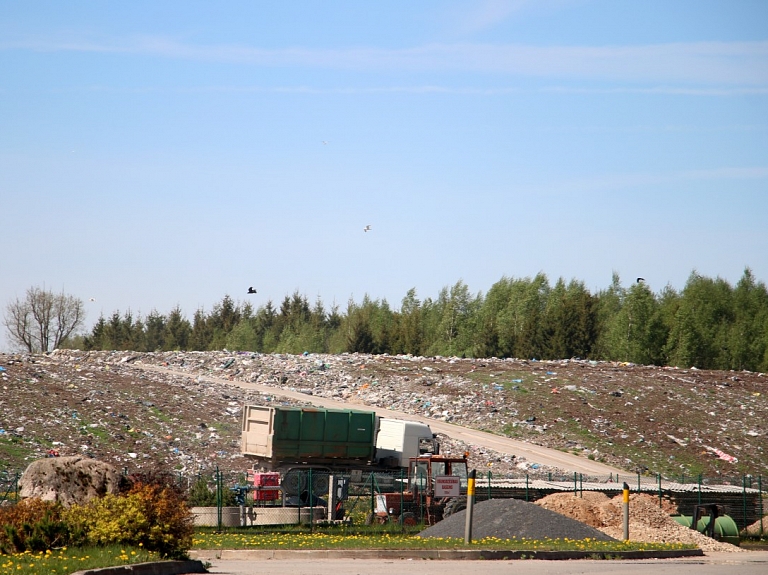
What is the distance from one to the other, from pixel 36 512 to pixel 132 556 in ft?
6.04

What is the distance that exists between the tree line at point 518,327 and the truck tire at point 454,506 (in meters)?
60.4

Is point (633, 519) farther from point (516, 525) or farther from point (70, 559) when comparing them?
point (70, 559)

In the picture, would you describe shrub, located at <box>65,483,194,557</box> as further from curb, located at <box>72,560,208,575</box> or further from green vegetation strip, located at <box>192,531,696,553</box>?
green vegetation strip, located at <box>192,531,696,553</box>

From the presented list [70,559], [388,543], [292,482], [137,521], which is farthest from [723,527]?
[70,559]

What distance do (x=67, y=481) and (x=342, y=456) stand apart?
16.6 meters

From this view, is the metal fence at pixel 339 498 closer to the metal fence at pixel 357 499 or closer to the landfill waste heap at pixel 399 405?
the metal fence at pixel 357 499

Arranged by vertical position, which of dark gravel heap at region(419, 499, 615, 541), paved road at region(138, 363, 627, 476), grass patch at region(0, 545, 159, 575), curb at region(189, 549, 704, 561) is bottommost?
curb at region(189, 549, 704, 561)

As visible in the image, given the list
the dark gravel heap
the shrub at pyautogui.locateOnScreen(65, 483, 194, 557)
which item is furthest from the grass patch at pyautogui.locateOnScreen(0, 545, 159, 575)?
the dark gravel heap

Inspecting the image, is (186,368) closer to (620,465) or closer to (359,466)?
(620,465)

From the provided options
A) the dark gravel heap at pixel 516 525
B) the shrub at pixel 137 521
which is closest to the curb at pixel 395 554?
the dark gravel heap at pixel 516 525

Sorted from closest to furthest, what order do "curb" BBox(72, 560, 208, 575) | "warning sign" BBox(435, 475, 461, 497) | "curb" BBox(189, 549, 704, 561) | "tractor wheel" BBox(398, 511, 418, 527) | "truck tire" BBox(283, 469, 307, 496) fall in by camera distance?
"curb" BBox(72, 560, 208, 575) < "curb" BBox(189, 549, 704, 561) < "warning sign" BBox(435, 475, 461, 497) < "tractor wheel" BBox(398, 511, 418, 527) < "truck tire" BBox(283, 469, 307, 496)

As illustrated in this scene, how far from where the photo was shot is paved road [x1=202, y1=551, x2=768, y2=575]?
1495 centimetres

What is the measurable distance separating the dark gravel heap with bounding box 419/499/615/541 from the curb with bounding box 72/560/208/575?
7.26 metres

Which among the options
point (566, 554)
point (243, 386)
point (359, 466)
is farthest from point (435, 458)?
point (243, 386)
